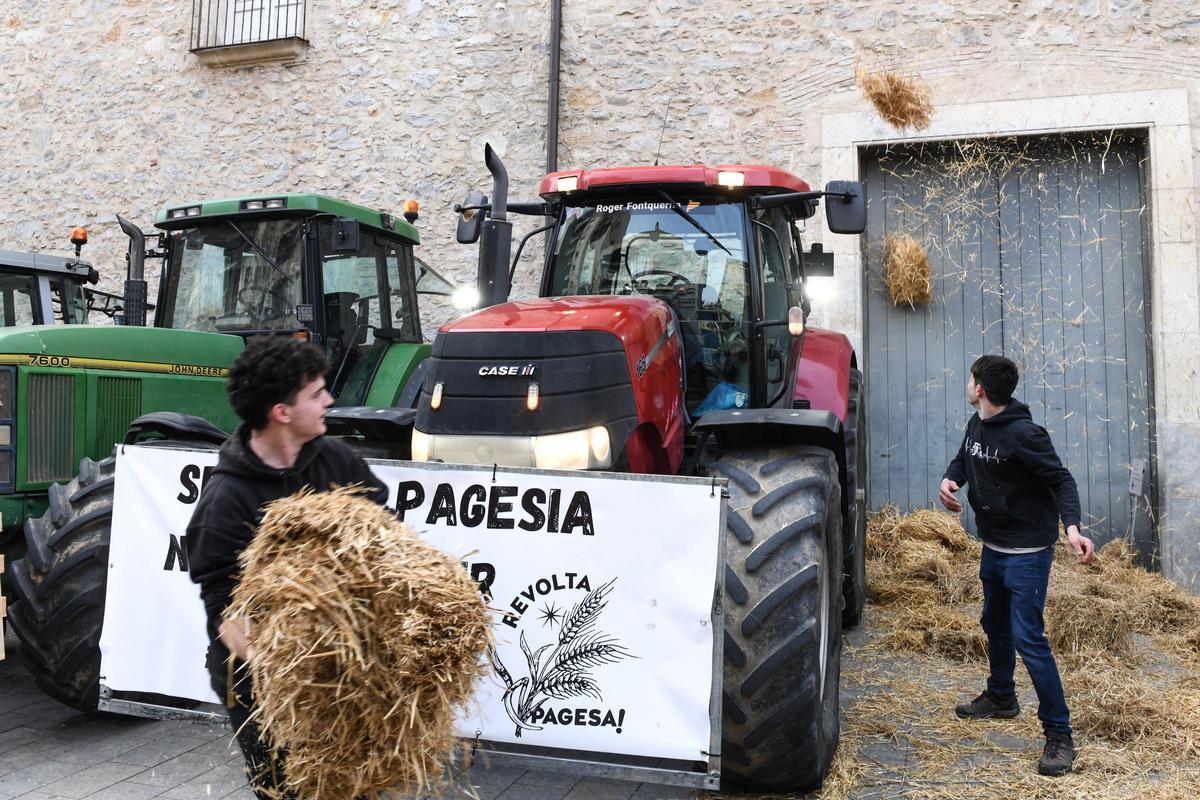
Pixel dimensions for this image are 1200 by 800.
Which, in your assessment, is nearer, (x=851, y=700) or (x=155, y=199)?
(x=851, y=700)

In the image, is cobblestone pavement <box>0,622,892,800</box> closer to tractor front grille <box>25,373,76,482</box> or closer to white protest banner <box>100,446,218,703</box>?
white protest banner <box>100,446,218,703</box>

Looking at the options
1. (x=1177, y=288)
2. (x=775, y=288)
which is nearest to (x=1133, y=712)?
(x=775, y=288)

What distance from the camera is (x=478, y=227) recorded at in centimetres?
501

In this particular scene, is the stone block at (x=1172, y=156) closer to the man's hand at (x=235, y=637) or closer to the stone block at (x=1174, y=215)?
the stone block at (x=1174, y=215)

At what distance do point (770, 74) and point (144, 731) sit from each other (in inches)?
270

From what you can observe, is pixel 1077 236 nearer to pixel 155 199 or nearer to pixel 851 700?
pixel 851 700

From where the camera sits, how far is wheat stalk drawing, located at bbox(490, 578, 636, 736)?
3.17 meters

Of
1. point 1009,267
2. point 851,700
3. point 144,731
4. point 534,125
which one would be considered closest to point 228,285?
point 144,731

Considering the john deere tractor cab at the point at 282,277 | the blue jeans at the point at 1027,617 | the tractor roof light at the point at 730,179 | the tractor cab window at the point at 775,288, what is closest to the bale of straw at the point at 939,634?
the blue jeans at the point at 1027,617

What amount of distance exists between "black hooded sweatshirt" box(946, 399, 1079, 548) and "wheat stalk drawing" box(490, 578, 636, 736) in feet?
6.07

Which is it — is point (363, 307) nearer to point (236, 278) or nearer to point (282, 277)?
point (282, 277)

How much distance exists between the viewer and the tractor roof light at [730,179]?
4.49 m

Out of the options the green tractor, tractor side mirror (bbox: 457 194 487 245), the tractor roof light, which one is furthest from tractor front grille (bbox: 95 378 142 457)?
the tractor roof light

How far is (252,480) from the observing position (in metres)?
2.47
